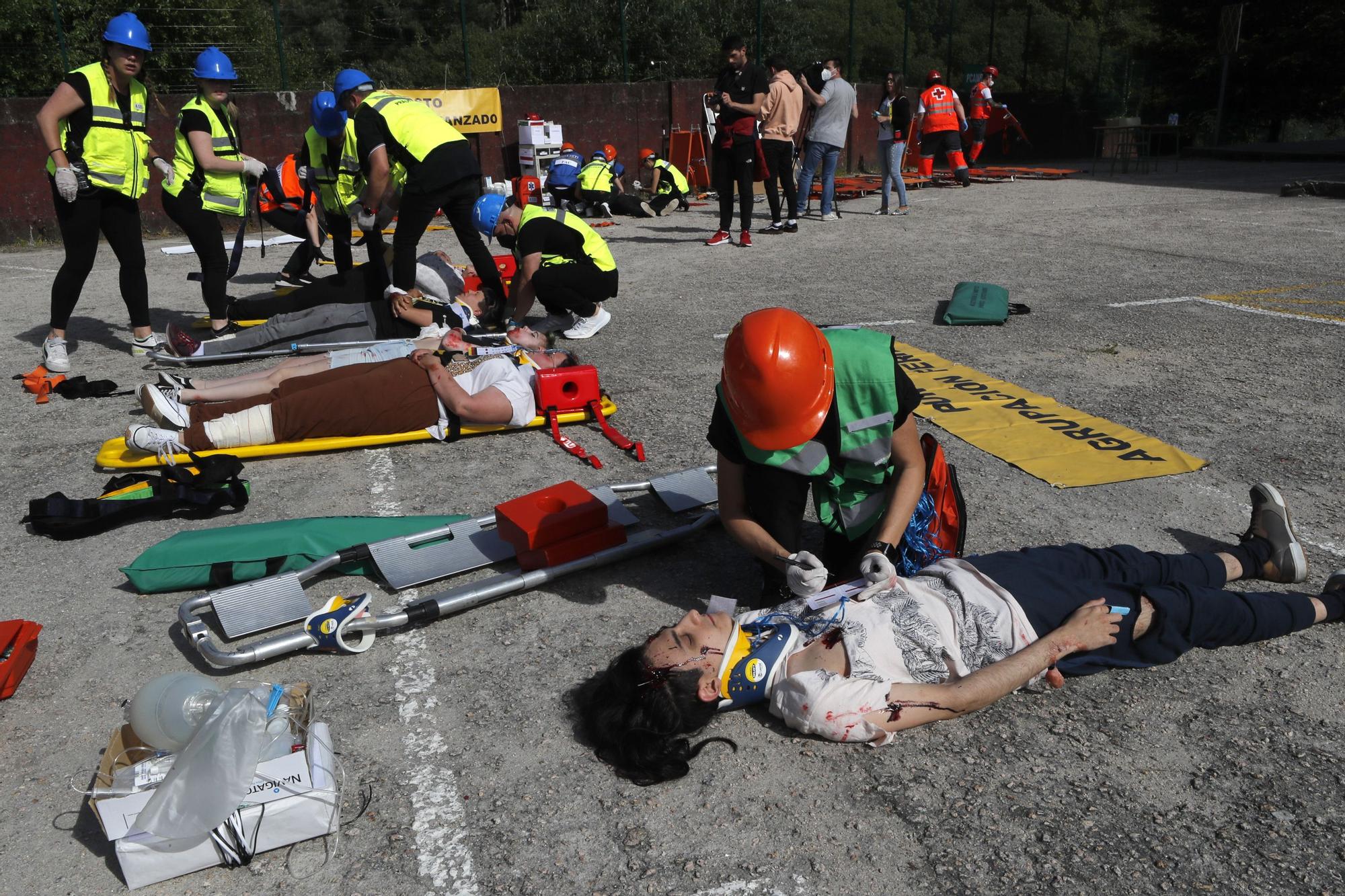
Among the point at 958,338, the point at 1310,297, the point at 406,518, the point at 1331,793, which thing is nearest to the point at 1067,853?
the point at 1331,793

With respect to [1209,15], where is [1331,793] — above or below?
below

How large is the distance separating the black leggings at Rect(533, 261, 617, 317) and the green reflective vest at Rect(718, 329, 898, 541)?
4207mm

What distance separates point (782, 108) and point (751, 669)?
1016 cm

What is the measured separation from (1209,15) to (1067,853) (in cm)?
3045

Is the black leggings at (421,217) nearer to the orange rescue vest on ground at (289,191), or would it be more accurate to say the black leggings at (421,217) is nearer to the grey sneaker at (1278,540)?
the orange rescue vest on ground at (289,191)

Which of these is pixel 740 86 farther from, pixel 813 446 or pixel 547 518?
pixel 813 446

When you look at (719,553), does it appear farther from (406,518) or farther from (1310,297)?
(1310,297)

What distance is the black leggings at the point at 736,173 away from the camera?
34.9ft

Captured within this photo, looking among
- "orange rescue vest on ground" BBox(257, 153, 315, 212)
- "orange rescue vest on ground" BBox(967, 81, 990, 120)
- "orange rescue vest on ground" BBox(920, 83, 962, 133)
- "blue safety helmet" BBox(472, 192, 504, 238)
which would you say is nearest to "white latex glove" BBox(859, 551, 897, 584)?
"blue safety helmet" BBox(472, 192, 504, 238)

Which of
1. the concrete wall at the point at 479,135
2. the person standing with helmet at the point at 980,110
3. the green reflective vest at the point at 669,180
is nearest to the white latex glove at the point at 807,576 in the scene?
the concrete wall at the point at 479,135

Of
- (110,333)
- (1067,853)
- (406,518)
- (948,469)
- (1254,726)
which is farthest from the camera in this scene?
(110,333)

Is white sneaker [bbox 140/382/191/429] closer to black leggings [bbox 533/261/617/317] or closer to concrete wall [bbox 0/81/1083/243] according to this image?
black leggings [bbox 533/261/617/317]

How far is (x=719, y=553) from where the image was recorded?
12.6 ft

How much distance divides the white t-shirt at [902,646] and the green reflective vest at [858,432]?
14.2 inches
